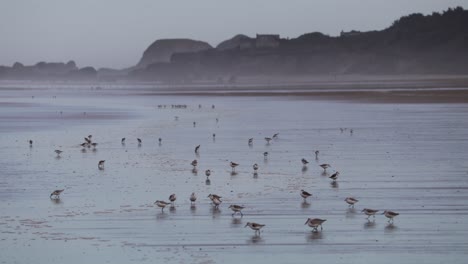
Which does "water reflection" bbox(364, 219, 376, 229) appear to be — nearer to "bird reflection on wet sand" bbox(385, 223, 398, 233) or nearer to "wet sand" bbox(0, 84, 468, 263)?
"wet sand" bbox(0, 84, 468, 263)

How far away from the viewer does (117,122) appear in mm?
44375

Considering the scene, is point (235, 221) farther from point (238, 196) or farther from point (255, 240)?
point (238, 196)

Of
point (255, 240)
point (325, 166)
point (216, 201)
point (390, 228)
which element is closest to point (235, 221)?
point (216, 201)

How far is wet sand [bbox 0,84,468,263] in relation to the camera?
12289 mm

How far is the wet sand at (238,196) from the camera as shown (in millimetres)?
12289

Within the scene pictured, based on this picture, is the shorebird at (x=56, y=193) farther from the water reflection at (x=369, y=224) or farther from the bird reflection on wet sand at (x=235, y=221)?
the water reflection at (x=369, y=224)

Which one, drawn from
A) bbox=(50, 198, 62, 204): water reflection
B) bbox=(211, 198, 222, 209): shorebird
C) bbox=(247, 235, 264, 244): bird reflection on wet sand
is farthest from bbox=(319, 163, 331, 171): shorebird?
bbox=(247, 235, 264, 244): bird reflection on wet sand

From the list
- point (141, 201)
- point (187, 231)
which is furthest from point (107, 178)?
point (187, 231)

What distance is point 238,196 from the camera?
1753cm


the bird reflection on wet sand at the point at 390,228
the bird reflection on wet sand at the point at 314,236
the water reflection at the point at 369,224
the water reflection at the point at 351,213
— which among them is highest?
the water reflection at the point at 351,213

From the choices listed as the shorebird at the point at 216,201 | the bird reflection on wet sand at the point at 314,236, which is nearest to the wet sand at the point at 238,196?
the bird reflection on wet sand at the point at 314,236

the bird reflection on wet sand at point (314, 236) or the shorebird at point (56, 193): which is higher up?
the shorebird at point (56, 193)

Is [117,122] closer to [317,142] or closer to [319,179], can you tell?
[317,142]

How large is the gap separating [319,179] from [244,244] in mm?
7714
